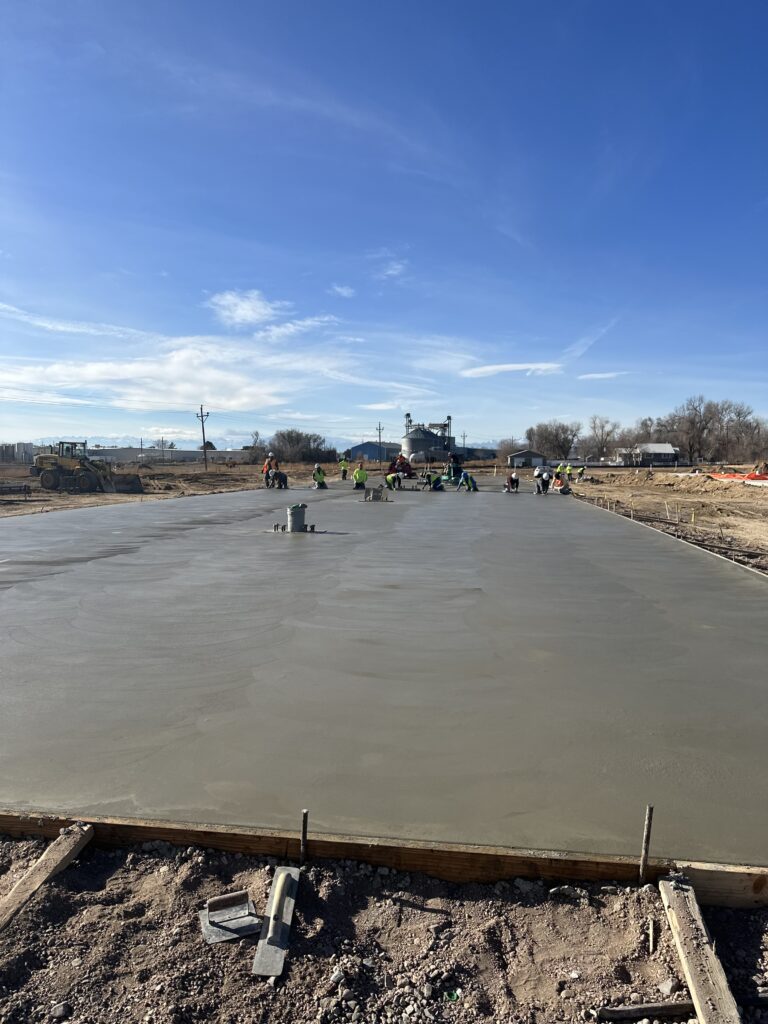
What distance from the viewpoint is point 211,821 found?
9.92 ft

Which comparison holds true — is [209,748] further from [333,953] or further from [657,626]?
[657,626]

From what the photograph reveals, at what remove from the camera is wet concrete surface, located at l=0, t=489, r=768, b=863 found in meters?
3.17

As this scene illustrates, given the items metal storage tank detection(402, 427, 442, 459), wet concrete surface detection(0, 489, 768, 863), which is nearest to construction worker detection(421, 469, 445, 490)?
wet concrete surface detection(0, 489, 768, 863)

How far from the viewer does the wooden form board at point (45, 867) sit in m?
2.38

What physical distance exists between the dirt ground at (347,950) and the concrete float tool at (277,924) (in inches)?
1.5

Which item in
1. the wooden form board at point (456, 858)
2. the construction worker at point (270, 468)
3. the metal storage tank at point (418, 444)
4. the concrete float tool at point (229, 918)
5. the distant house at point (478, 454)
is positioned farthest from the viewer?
the distant house at point (478, 454)

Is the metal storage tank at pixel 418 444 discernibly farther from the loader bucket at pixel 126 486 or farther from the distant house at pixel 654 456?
the loader bucket at pixel 126 486

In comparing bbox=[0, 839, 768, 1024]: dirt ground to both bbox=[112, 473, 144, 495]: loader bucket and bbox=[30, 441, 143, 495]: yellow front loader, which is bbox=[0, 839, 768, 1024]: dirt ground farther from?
bbox=[112, 473, 144, 495]: loader bucket

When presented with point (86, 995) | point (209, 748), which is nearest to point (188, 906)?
point (86, 995)

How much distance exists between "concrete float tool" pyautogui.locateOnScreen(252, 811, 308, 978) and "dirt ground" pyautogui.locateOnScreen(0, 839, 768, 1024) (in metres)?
0.04

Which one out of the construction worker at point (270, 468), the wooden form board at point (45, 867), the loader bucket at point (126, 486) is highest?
the construction worker at point (270, 468)

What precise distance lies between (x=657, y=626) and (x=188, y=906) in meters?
5.33

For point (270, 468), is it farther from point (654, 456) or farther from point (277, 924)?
point (654, 456)

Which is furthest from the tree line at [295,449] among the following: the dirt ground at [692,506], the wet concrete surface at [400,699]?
the wet concrete surface at [400,699]
